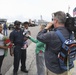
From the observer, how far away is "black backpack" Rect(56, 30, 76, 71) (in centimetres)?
434

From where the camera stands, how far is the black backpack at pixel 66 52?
434 cm

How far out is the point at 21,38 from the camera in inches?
314

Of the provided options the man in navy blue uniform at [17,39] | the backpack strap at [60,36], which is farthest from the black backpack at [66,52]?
the man in navy blue uniform at [17,39]

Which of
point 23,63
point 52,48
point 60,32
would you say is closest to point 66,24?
point 60,32

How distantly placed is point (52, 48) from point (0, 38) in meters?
3.35

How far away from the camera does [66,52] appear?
14.3 feet

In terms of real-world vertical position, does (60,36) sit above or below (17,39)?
above

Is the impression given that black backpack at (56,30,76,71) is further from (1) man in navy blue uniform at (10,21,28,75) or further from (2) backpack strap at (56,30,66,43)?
(1) man in navy blue uniform at (10,21,28,75)

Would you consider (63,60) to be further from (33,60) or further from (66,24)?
(33,60)

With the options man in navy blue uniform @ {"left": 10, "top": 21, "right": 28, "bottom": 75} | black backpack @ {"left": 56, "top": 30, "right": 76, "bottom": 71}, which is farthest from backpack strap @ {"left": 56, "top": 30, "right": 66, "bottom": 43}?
man in navy blue uniform @ {"left": 10, "top": 21, "right": 28, "bottom": 75}

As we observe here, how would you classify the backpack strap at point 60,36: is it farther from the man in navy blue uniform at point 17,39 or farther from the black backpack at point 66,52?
the man in navy blue uniform at point 17,39

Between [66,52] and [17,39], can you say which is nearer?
[66,52]

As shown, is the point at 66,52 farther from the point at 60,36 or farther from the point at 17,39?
the point at 17,39

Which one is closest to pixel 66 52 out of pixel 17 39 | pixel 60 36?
pixel 60 36
